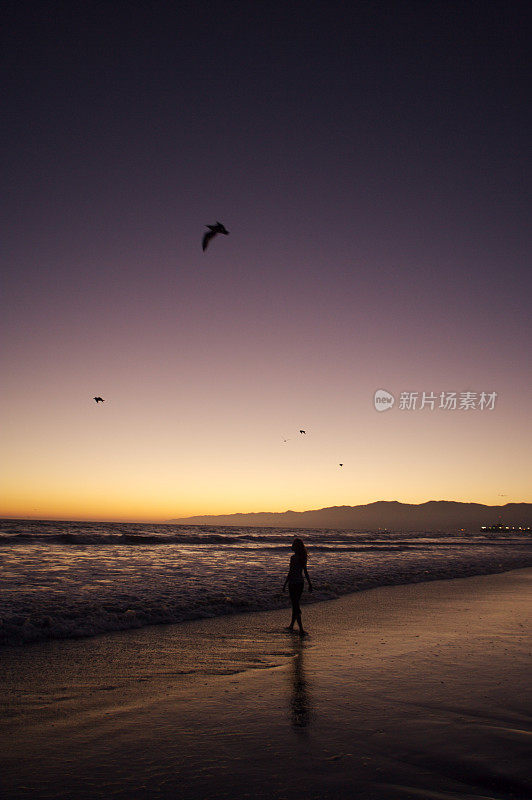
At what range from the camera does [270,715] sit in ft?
19.1

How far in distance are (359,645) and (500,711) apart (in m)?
3.77

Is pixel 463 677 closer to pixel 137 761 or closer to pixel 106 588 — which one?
pixel 137 761

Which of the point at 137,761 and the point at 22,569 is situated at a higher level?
the point at 137,761

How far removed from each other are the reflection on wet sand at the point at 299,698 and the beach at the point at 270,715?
23 mm

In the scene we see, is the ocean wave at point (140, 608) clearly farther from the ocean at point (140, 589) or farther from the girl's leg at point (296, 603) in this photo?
the girl's leg at point (296, 603)

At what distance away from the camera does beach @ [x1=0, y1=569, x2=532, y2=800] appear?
13.9ft

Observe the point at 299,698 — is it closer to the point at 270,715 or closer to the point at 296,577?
the point at 270,715

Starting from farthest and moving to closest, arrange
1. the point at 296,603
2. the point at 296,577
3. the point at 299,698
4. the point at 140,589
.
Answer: the point at 140,589
the point at 296,577
the point at 296,603
the point at 299,698

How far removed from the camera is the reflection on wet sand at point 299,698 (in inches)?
219

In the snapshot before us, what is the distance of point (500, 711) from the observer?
5.88 metres

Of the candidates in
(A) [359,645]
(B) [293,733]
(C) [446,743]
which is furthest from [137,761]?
(A) [359,645]

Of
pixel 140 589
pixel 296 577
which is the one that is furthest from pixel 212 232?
pixel 140 589

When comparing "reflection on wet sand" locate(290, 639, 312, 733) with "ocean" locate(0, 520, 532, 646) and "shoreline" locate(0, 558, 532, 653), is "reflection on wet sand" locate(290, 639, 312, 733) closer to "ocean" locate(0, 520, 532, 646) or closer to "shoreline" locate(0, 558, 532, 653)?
"shoreline" locate(0, 558, 532, 653)

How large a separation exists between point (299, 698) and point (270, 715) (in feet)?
2.17
